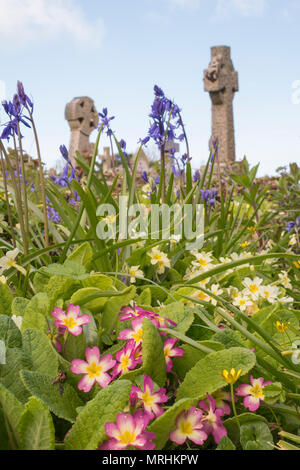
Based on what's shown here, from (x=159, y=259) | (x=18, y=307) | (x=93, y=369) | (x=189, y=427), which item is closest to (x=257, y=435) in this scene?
(x=189, y=427)

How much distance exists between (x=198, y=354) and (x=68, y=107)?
8725 mm

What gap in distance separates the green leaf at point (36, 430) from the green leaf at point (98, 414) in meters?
0.06

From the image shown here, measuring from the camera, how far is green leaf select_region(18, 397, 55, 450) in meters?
0.75

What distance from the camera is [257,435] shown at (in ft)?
2.95

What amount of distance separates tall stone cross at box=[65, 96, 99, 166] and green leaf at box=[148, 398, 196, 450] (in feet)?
27.8

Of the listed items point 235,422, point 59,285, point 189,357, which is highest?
point 59,285

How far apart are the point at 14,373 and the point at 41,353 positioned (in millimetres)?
75

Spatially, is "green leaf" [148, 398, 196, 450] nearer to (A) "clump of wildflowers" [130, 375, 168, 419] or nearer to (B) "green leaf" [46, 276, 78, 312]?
(A) "clump of wildflowers" [130, 375, 168, 419]

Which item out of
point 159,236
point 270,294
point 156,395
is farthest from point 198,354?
point 159,236

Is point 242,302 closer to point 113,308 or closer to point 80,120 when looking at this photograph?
point 113,308

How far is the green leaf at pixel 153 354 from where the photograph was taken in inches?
37.0

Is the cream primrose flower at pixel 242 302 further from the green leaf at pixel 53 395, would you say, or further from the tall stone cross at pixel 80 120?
the tall stone cross at pixel 80 120
